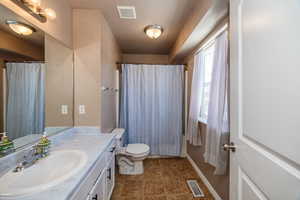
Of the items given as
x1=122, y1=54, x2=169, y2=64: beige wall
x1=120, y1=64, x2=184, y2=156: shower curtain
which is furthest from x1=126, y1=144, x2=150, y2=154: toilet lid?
x1=122, y1=54, x2=169, y2=64: beige wall

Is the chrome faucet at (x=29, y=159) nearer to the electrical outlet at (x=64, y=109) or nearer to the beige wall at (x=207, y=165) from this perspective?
the electrical outlet at (x=64, y=109)

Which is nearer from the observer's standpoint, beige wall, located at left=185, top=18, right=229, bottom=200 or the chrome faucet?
the chrome faucet

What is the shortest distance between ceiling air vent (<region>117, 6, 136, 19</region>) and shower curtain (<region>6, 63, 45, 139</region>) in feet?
3.76

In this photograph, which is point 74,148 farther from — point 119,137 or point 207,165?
point 207,165

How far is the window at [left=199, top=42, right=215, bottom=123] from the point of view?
1969 millimetres

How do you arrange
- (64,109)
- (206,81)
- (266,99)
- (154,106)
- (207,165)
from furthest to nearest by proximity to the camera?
1. (154,106)
2. (206,81)
3. (207,165)
4. (64,109)
5. (266,99)

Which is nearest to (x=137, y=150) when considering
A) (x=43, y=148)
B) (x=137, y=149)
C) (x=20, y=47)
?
(x=137, y=149)

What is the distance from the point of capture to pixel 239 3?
2.71ft

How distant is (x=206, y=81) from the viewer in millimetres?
2086

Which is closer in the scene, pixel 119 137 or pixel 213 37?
pixel 213 37

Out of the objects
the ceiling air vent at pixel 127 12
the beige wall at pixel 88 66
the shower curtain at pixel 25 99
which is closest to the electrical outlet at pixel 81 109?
the beige wall at pixel 88 66

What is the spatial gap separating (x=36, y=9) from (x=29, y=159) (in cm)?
121

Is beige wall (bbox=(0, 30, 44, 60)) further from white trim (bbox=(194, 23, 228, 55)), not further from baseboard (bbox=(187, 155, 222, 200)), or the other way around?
baseboard (bbox=(187, 155, 222, 200))

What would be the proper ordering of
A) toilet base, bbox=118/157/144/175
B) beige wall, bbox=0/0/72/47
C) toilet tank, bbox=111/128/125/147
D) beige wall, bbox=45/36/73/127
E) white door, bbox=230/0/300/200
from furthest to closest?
1. toilet base, bbox=118/157/144/175
2. toilet tank, bbox=111/128/125/147
3. beige wall, bbox=45/36/73/127
4. beige wall, bbox=0/0/72/47
5. white door, bbox=230/0/300/200
